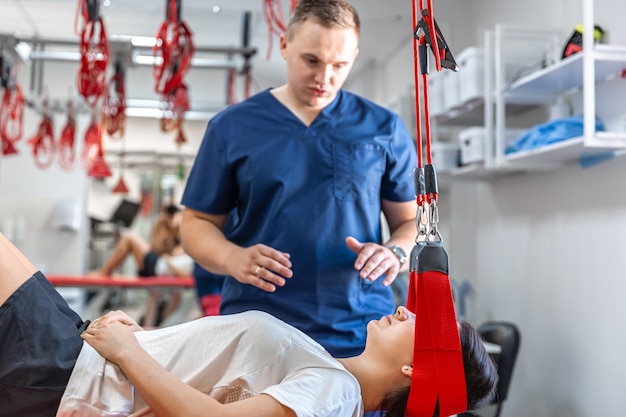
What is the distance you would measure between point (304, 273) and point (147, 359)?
474mm

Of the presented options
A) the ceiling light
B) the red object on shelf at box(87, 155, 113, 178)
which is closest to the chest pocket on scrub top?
the ceiling light

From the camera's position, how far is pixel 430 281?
1379mm

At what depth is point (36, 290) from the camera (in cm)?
163

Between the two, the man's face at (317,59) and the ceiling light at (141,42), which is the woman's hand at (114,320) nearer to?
the man's face at (317,59)

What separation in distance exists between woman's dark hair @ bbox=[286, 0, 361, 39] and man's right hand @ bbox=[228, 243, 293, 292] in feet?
1.67

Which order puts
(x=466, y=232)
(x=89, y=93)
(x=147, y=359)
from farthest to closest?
1. (x=466, y=232)
2. (x=89, y=93)
3. (x=147, y=359)

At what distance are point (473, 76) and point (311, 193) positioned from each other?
2271 mm

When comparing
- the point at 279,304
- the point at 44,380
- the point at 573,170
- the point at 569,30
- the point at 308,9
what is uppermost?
the point at 569,30

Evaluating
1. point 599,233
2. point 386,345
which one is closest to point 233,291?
point 386,345

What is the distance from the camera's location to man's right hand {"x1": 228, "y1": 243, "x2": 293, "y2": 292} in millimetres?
1656

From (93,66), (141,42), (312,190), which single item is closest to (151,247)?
(141,42)

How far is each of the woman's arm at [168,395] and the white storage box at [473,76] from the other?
2.76 metres

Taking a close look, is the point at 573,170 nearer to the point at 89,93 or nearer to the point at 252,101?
the point at 252,101

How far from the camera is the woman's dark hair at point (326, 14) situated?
1.72 metres
